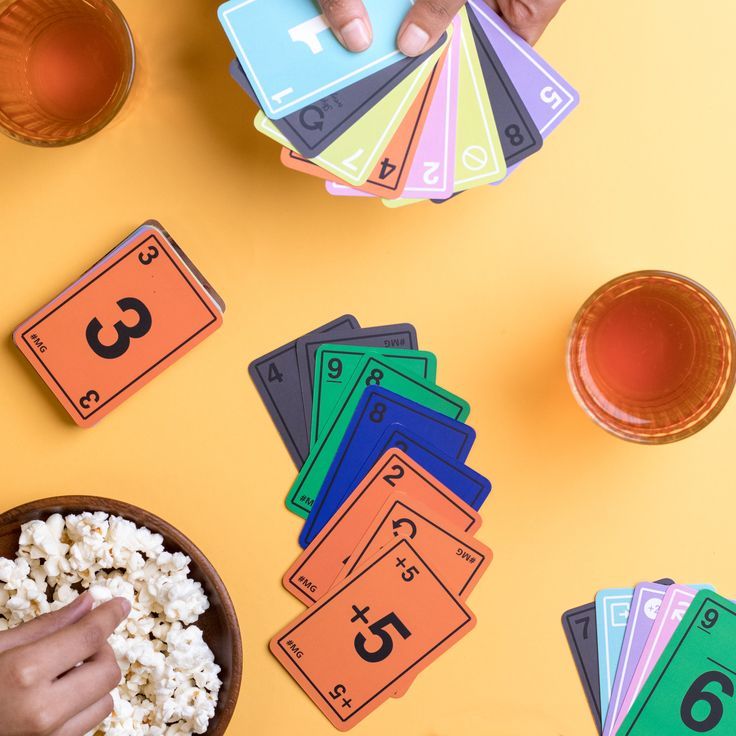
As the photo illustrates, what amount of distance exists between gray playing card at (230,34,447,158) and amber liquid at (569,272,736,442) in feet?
1.39

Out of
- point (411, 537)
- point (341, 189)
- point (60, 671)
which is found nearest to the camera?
point (60, 671)

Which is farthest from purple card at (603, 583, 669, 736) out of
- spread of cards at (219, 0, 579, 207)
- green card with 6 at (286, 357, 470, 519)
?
spread of cards at (219, 0, 579, 207)

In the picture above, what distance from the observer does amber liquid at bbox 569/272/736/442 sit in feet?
3.85

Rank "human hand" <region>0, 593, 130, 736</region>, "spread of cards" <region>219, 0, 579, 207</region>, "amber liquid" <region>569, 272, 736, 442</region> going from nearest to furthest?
"human hand" <region>0, 593, 130, 736</region> < "spread of cards" <region>219, 0, 579, 207</region> < "amber liquid" <region>569, 272, 736, 442</region>

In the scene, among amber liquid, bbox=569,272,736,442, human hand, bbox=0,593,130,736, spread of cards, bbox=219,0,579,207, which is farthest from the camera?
amber liquid, bbox=569,272,736,442

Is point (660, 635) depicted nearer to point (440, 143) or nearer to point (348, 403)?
point (348, 403)

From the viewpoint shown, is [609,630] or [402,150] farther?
[609,630]

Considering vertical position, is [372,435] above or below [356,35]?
below

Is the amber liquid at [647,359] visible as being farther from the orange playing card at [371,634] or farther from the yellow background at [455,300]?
the orange playing card at [371,634]

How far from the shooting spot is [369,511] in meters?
1.23

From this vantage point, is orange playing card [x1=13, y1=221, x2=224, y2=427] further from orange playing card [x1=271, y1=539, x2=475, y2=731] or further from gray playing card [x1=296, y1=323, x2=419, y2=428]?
orange playing card [x1=271, y1=539, x2=475, y2=731]

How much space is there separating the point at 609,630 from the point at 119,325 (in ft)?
2.90

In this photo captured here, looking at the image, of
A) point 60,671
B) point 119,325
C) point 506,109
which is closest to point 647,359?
point 506,109

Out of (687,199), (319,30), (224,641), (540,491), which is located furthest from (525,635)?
(319,30)
